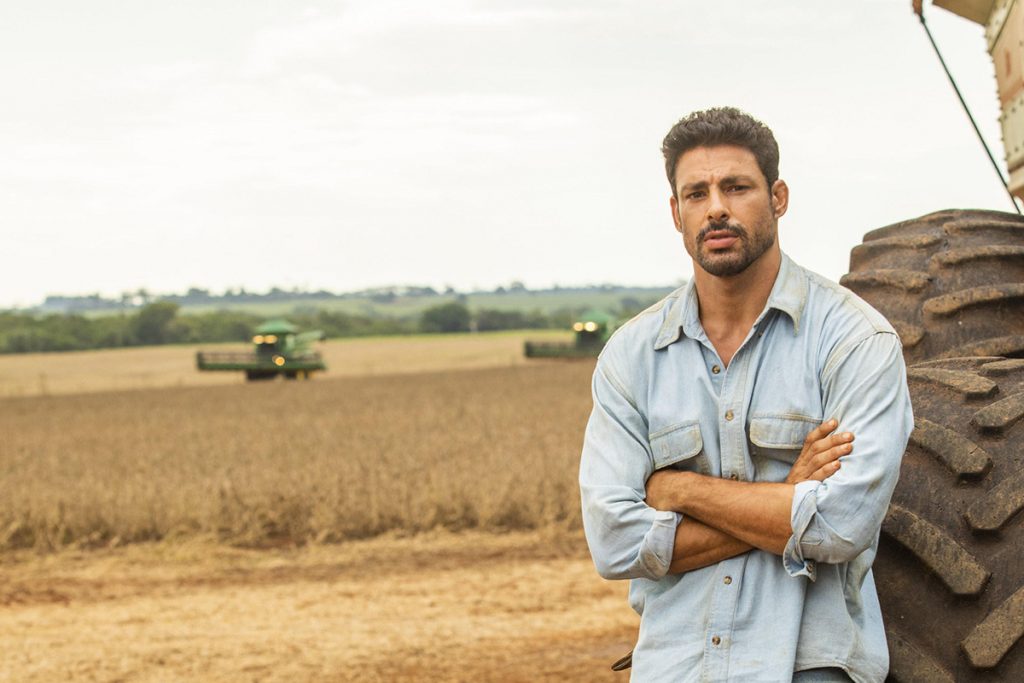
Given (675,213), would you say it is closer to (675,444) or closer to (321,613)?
(675,444)

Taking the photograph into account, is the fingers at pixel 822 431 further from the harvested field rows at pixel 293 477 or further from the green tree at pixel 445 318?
the green tree at pixel 445 318

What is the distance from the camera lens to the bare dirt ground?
655 centimetres

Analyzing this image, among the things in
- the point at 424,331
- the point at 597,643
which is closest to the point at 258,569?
the point at 597,643

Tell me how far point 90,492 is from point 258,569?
2.50 metres

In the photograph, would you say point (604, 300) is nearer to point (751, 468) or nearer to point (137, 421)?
point (137, 421)

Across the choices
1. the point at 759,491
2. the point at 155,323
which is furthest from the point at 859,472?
the point at 155,323

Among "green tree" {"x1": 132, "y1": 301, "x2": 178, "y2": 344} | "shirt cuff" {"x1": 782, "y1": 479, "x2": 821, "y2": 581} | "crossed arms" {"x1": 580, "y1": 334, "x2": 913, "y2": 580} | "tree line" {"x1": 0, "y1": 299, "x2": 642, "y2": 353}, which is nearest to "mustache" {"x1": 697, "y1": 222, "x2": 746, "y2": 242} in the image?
"crossed arms" {"x1": 580, "y1": 334, "x2": 913, "y2": 580}

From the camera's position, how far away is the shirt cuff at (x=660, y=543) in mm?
2535

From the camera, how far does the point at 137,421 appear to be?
23.4 m

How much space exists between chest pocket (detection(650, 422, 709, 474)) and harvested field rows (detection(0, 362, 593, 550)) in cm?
730

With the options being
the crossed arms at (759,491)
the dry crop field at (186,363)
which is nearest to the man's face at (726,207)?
the crossed arms at (759,491)

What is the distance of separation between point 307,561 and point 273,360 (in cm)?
3983

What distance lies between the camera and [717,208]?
2.60m

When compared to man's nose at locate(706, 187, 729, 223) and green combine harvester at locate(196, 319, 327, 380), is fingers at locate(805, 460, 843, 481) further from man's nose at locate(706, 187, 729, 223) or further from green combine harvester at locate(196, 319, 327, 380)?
green combine harvester at locate(196, 319, 327, 380)
